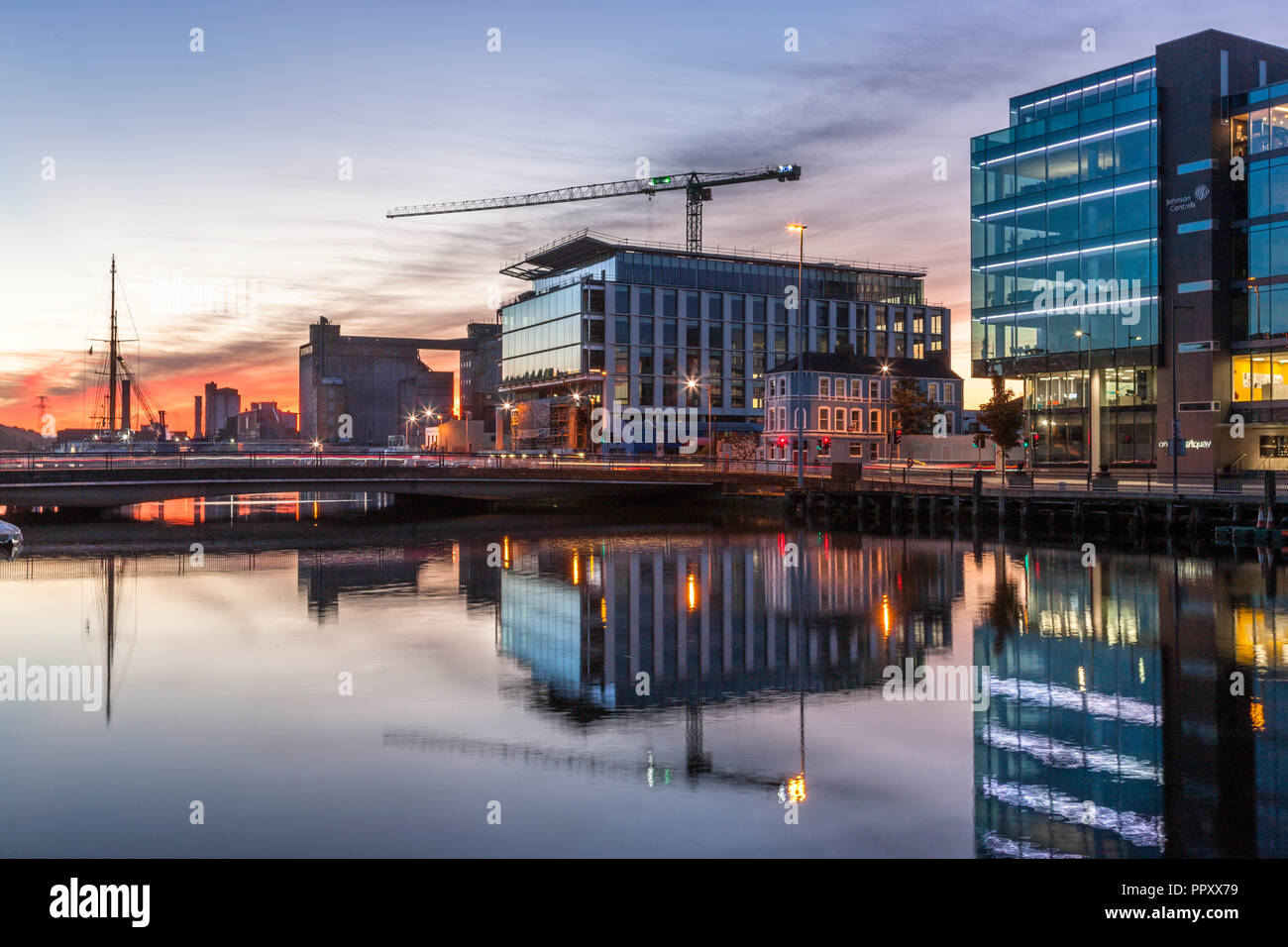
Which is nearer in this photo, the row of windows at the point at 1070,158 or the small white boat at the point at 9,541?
the small white boat at the point at 9,541

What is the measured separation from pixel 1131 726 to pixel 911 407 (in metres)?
87.3

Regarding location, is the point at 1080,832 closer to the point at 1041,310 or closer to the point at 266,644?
the point at 266,644

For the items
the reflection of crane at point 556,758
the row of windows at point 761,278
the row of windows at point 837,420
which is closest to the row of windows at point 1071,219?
the row of windows at point 837,420

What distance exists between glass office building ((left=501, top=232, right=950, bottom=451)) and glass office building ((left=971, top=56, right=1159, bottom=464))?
55121mm

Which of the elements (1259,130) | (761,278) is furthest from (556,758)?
(761,278)

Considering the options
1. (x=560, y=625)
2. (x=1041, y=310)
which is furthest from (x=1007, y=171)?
(x=560, y=625)

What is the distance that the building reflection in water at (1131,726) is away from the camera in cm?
1127

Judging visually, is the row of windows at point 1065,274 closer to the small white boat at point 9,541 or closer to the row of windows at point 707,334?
the row of windows at point 707,334

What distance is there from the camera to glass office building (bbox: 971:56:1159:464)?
70.8 metres

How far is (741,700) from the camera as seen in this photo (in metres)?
17.7

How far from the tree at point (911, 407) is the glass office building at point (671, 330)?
33.0m

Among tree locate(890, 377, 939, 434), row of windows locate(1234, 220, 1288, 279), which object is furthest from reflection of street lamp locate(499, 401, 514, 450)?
row of windows locate(1234, 220, 1288, 279)

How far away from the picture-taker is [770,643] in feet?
75.5

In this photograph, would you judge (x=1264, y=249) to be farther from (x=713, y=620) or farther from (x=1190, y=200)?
(x=713, y=620)
